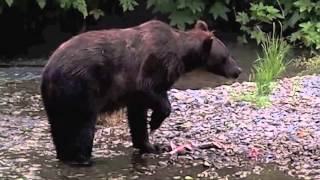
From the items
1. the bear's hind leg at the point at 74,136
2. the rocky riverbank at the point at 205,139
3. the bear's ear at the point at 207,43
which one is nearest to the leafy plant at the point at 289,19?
the rocky riverbank at the point at 205,139

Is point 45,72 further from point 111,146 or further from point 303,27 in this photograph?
point 303,27

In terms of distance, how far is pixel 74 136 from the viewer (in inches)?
223

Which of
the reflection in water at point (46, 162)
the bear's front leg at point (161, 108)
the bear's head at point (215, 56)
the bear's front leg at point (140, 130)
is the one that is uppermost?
the bear's head at point (215, 56)

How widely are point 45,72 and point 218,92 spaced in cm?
371

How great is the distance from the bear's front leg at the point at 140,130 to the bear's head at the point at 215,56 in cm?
72

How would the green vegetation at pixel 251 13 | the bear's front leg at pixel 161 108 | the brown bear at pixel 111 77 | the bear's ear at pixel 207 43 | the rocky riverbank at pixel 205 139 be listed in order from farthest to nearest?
the green vegetation at pixel 251 13
the bear's ear at pixel 207 43
the bear's front leg at pixel 161 108
the rocky riverbank at pixel 205 139
the brown bear at pixel 111 77

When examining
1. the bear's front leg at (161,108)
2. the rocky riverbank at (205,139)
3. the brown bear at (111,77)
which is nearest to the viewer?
the brown bear at (111,77)

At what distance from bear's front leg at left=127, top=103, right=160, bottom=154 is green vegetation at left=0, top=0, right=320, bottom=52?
6109mm

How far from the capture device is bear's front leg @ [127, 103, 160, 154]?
6227mm

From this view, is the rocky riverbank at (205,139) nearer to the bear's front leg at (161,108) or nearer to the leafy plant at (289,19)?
the bear's front leg at (161,108)

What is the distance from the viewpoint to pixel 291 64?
11.8 metres

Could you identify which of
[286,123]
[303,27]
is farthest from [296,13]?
[286,123]

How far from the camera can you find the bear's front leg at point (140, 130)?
623cm

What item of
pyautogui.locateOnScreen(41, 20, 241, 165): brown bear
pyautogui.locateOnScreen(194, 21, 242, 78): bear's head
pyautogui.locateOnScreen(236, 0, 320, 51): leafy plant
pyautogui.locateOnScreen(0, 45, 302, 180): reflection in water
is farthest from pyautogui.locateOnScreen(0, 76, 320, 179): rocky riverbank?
pyautogui.locateOnScreen(236, 0, 320, 51): leafy plant
